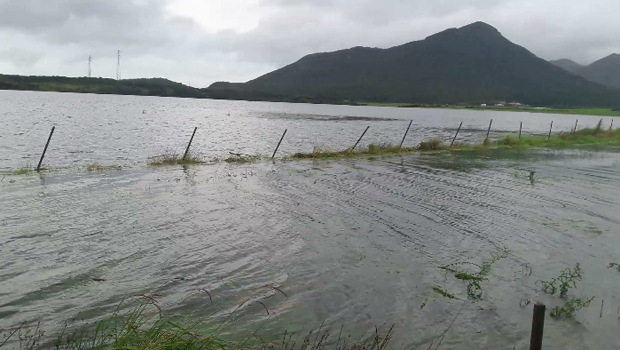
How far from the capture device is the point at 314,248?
11.4 m

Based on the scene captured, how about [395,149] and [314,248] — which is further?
[395,149]

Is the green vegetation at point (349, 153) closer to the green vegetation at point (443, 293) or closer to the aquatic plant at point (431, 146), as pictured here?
the aquatic plant at point (431, 146)

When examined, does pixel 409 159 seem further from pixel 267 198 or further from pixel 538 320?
pixel 538 320

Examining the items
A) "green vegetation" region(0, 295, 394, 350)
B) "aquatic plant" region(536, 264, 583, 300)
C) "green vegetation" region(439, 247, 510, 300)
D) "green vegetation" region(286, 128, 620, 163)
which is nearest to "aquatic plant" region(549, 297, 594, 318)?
"aquatic plant" region(536, 264, 583, 300)

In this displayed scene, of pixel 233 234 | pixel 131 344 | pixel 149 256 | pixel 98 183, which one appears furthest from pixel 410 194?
pixel 131 344

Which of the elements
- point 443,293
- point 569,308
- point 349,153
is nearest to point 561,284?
point 569,308

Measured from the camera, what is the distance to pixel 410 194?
18.8 meters

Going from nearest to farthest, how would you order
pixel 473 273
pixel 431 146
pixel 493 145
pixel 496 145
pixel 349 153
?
pixel 473 273 < pixel 349 153 < pixel 431 146 < pixel 493 145 < pixel 496 145

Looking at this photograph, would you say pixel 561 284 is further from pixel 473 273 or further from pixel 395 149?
pixel 395 149

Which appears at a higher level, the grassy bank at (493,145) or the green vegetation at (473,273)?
the grassy bank at (493,145)

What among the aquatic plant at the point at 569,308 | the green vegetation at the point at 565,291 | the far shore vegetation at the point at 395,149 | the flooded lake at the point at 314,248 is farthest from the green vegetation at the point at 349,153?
the aquatic plant at the point at 569,308

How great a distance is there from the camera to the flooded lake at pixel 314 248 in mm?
7836

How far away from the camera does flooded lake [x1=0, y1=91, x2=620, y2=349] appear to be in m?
7.84

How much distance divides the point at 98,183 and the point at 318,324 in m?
14.2
